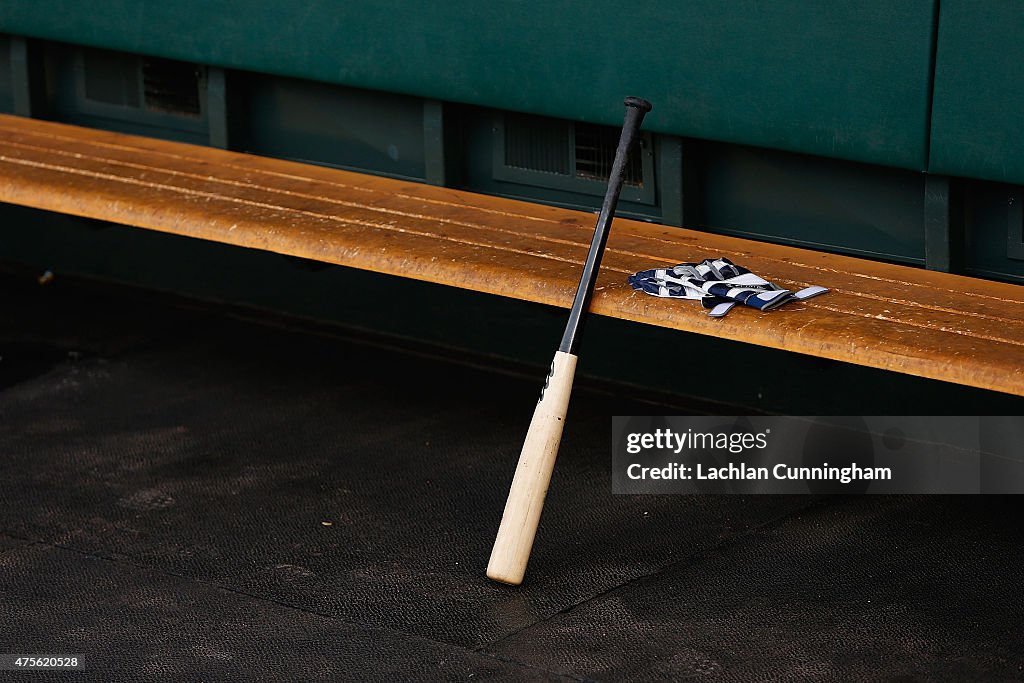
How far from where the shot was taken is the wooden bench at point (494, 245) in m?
3.54

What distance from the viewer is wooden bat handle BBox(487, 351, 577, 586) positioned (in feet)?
12.1

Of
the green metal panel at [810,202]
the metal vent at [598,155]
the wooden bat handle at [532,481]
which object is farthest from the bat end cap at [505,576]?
the metal vent at [598,155]

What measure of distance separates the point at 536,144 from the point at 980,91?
1.49 m

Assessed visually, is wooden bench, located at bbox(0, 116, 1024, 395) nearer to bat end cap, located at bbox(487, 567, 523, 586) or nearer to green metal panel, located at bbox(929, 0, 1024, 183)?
green metal panel, located at bbox(929, 0, 1024, 183)

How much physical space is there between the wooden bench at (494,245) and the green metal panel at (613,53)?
0.33 metres

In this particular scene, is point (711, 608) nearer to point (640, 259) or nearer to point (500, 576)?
point (500, 576)

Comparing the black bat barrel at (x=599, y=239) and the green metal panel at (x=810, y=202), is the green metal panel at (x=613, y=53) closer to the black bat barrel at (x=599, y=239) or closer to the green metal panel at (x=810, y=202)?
the green metal panel at (x=810, y=202)

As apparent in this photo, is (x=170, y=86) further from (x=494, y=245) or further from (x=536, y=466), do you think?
(x=536, y=466)

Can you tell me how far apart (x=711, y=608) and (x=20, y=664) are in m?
1.61

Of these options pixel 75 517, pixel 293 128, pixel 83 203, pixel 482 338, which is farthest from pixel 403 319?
pixel 75 517

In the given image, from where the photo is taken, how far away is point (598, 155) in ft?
15.8

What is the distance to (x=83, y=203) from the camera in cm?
466

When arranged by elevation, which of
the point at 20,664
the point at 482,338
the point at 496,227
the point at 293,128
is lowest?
the point at 20,664

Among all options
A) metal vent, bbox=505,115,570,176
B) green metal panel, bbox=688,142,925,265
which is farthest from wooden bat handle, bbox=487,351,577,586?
metal vent, bbox=505,115,570,176
